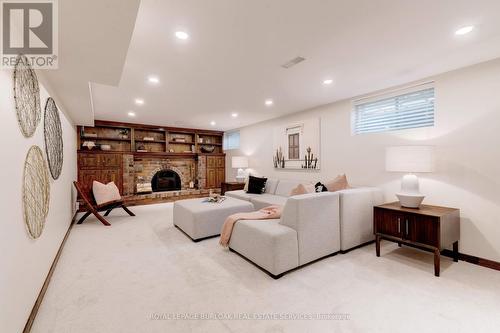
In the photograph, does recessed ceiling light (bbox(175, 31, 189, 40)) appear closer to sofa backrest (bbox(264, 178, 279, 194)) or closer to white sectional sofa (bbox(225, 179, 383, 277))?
white sectional sofa (bbox(225, 179, 383, 277))

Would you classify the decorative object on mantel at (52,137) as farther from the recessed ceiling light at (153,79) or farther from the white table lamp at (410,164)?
the white table lamp at (410,164)

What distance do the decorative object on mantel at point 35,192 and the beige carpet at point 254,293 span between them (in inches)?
25.5

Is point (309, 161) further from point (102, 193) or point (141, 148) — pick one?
point (141, 148)

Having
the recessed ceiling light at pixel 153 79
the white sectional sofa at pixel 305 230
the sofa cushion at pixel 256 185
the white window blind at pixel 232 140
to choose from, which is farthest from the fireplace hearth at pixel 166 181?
the white sectional sofa at pixel 305 230

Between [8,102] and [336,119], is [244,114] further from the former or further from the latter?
[8,102]

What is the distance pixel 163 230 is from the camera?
3.80 m

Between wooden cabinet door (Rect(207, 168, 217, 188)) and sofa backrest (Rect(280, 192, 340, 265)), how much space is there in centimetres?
525

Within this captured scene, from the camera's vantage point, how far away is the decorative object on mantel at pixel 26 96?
Answer: 5.21ft

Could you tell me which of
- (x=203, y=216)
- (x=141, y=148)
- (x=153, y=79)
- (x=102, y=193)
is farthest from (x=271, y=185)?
(x=141, y=148)

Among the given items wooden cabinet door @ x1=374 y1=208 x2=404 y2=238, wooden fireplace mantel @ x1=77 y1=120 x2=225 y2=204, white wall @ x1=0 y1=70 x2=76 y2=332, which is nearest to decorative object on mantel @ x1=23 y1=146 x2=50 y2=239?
white wall @ x1=0 y1=70 x2=76 y2=332

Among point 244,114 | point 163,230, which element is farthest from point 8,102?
point 244,114

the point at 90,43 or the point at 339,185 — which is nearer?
the point at 90,43

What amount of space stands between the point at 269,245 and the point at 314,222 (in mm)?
625

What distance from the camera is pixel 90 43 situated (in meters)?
1.61
